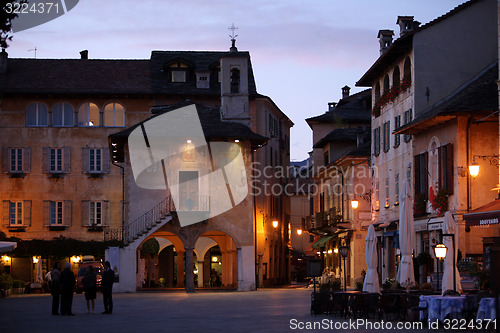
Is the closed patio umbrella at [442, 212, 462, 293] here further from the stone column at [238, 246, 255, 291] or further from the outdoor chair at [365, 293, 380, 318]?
the stone column at [238, 246, 255, 291]

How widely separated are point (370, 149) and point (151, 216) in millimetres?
12628

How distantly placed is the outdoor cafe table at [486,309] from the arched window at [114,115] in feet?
149

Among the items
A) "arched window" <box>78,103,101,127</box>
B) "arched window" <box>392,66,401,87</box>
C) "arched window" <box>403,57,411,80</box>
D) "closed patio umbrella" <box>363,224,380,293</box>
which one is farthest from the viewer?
"arched window" <box>78,103,101,127</box>

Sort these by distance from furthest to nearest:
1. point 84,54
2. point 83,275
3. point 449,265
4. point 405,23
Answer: point 84,54, point 83,275, point 405,23, point 449,265

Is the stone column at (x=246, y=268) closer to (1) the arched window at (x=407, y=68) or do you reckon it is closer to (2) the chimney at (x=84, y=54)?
(1) the arched window at (x=407, y=68)

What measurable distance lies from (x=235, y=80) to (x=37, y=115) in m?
13.3

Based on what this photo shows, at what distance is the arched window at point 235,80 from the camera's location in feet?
191

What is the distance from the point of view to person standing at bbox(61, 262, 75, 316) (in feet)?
93.6

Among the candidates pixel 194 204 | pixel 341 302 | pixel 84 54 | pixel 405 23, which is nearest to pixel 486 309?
pixel 341 302

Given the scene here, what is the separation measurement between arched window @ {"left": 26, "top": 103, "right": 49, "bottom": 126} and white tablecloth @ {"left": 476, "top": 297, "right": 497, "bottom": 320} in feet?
153

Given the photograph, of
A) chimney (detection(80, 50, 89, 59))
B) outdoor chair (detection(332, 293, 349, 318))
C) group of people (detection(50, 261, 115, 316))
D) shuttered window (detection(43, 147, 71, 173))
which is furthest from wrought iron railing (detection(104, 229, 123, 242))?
Result: outdoor chair (detection(332, 293, 349, 318))

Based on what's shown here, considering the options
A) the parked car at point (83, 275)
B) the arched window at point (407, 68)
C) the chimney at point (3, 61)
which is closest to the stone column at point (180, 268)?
the parked car at point (83, 275)

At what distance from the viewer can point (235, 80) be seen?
59125 mm

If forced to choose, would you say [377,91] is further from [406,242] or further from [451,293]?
[451,293]
